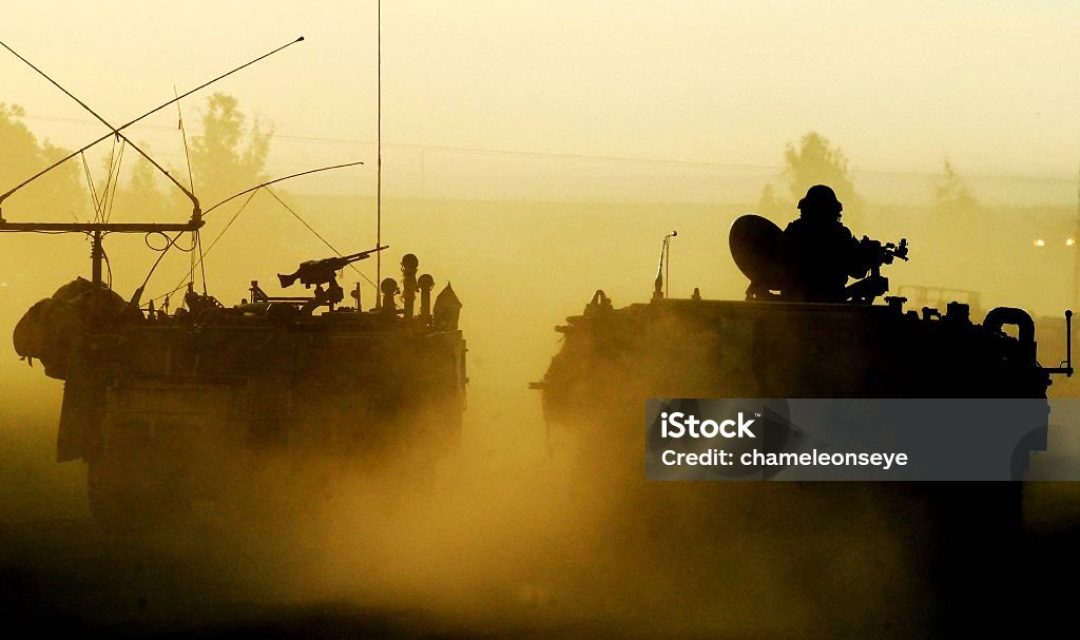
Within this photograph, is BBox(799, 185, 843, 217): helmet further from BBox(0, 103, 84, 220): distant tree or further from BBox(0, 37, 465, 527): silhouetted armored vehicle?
BBox(0, 103, 84, 220): distant tree

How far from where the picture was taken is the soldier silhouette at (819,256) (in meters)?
18.2

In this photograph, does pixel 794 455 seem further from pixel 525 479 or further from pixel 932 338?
pixel 525 479

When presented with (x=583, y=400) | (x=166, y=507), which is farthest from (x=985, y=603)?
(x=166, y=507)

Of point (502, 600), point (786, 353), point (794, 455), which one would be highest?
point (786, 353)

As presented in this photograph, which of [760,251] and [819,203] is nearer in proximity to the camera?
[760,251]

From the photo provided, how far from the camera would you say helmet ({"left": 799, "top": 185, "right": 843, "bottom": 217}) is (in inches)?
732

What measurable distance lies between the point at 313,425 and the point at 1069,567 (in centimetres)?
805

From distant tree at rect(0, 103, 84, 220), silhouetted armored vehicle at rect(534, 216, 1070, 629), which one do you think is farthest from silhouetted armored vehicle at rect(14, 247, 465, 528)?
distant tree at rect(0, 103, 84, 220)

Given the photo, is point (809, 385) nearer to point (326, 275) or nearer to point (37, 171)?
point (326, 275)

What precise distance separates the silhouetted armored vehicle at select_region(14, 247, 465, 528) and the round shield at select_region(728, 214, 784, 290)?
12.4 feet

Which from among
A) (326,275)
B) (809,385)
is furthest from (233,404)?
(809,385)

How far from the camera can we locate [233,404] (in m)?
17.2

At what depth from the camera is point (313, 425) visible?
17234 mm

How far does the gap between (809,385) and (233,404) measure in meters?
6.49
